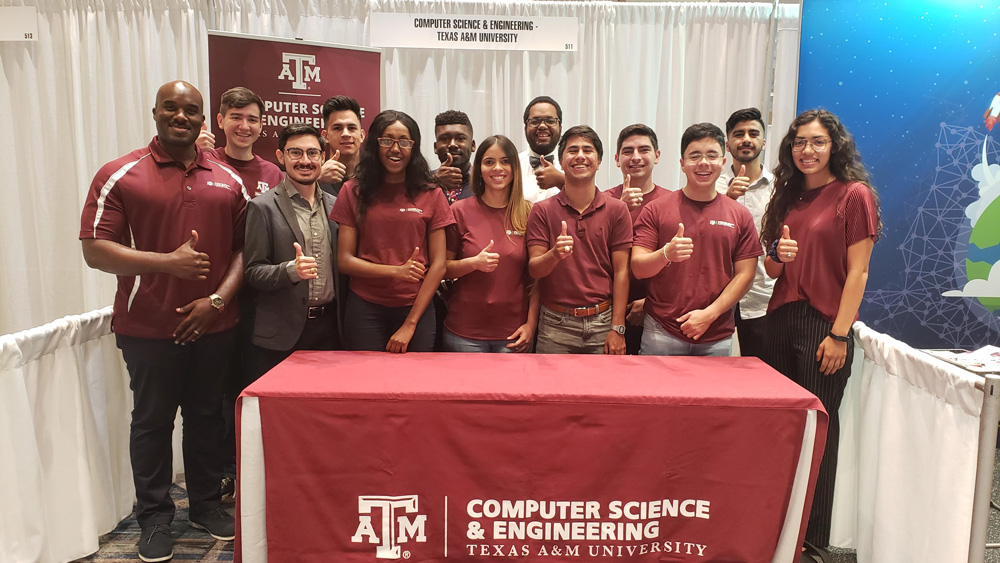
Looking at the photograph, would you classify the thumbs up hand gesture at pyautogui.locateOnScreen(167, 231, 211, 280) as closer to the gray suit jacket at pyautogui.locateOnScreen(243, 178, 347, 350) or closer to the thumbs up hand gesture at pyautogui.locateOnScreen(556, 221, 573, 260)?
the gray suit jacket at pyautogui.locateOnScreen(243, 178, 347, 350)

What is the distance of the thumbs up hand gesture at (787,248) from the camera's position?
2363mm

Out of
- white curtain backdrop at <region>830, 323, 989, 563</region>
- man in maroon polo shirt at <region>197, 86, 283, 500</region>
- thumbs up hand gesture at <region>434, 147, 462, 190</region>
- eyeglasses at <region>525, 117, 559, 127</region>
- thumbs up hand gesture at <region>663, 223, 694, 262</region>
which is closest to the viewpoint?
white curtain backdrop at <region>830, 323, 989, 563</region>

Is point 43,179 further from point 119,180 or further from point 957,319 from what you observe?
point 957,319

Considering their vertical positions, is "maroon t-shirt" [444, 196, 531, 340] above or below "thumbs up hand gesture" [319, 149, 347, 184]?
below

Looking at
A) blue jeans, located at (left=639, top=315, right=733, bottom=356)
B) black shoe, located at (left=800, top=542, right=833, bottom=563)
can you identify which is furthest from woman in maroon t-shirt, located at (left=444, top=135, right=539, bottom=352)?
black shoe, located at (left=800, top=542, right=833, bottom=563)

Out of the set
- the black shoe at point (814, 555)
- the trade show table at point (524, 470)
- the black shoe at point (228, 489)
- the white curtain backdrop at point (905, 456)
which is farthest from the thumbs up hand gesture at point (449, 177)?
A: the black shoe at point (814, 555)

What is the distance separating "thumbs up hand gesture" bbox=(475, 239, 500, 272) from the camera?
240 cm

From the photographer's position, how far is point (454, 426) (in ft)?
6.59

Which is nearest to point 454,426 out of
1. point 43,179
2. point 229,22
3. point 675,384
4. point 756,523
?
point 675,384

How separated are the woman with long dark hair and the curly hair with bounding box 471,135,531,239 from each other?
18 centimetres

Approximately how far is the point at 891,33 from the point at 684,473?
298 cm

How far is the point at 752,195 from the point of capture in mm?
3084

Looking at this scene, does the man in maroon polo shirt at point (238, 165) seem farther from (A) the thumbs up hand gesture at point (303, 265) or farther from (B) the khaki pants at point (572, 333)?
(B) the khaki pants at point (572, 333)

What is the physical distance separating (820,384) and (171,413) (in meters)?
2.47
